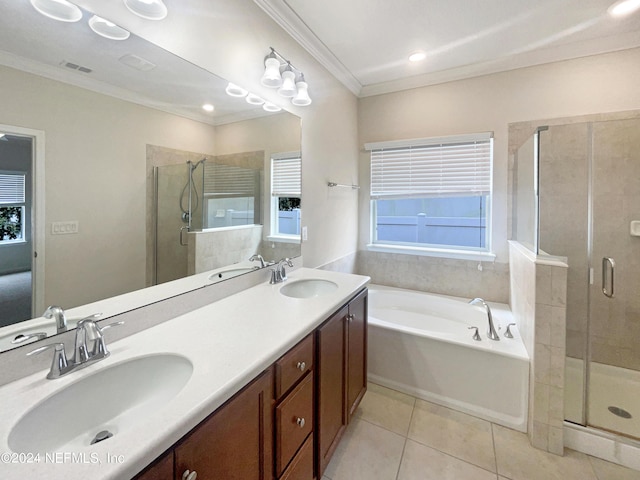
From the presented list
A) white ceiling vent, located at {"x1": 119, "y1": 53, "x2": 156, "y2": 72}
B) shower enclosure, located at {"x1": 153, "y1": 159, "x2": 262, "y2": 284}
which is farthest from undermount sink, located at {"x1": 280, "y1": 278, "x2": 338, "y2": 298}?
white ceiling vent, located at {"x1": 119, "y1": 53, "x2": 156, "y2": 72}

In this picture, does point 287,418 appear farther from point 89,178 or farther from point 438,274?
point 438,274

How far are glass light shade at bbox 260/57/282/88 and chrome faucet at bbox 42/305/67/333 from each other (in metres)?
1.56

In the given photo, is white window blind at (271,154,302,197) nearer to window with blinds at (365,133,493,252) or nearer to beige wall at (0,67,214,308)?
beige wall at (0,67,214,308)

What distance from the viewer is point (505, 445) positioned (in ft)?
5.43

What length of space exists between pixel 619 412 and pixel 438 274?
148 cm

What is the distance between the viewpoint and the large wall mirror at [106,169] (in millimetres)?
846

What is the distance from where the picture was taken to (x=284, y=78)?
1.87 m

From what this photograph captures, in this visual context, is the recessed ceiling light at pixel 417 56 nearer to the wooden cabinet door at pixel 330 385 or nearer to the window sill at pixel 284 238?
the window sill at pixel 284 238

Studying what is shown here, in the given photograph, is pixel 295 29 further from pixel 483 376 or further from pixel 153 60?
pixel 483 376

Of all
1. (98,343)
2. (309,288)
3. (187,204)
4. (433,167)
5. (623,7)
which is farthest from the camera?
(433,167)

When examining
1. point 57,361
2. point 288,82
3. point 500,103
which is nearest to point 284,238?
point 288,82

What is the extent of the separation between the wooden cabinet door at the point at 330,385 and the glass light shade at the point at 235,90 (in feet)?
4.45

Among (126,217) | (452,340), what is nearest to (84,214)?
(126,217)

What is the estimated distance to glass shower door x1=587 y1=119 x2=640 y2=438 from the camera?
204cm
